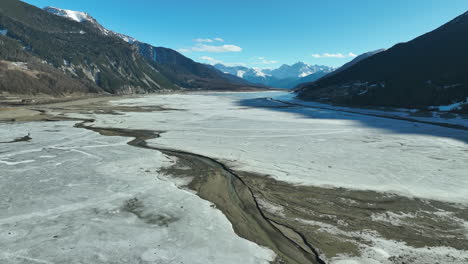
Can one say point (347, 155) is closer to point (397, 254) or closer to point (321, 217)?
point (321, 217)

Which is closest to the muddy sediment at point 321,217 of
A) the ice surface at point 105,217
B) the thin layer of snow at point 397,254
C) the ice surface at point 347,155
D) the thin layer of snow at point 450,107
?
the thin layer of snow at point 397,254

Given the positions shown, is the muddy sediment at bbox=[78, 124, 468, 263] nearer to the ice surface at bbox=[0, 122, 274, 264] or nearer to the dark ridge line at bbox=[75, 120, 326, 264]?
the dark ridge line at bbox=[75, 120, 326, 264]

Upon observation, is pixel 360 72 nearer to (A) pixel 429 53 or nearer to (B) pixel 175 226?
(A) pixel 429 53

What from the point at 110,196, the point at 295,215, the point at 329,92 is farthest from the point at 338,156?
Result: the point at 329,92

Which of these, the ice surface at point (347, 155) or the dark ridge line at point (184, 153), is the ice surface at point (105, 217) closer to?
the dark ridge line at point (184, 153)

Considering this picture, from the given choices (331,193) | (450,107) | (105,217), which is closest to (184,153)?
(105,217)
